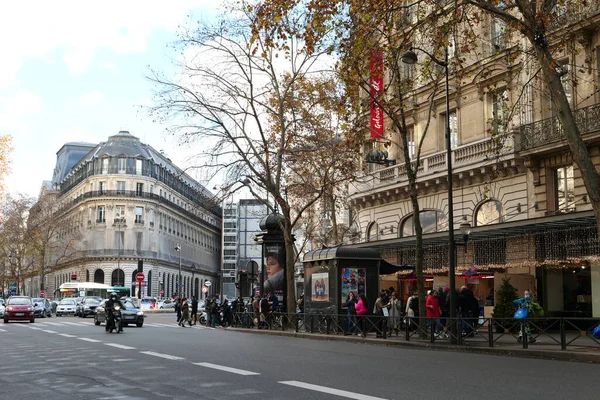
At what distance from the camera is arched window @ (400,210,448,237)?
3152cm

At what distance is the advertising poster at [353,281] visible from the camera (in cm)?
2549

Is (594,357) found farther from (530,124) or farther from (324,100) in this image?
(324,100)

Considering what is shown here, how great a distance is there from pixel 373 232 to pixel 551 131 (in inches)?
519

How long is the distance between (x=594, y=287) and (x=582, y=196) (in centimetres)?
307

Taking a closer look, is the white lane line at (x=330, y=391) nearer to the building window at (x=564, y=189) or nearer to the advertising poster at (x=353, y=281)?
the advertising poster at (x=353, y=281)

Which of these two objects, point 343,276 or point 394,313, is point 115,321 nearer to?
point 343,276

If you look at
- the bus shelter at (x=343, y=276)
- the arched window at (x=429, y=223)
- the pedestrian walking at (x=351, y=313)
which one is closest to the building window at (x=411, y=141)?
the arched window at (x=429, y=223)

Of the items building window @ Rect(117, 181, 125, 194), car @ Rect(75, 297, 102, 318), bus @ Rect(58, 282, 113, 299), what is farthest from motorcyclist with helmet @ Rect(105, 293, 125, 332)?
building window @ Rect(117, 181, 125, 194)

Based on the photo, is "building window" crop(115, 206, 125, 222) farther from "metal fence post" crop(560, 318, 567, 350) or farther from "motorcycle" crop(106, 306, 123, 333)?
"metal fence post" crop(560, 318, 567, 350)

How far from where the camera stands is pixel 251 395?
916 centimetres

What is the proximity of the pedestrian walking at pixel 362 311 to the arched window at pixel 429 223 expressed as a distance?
7727mm

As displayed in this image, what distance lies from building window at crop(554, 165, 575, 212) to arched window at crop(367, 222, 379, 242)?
11.9 meters

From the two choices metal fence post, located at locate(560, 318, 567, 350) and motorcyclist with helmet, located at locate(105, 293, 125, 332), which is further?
motorcyclist with helmet, located at locate(105, 293, 125, 332)

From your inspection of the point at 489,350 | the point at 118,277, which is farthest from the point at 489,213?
the point at 118,277
